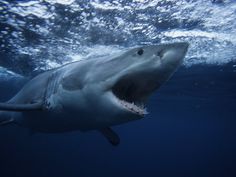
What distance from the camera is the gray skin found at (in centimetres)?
369

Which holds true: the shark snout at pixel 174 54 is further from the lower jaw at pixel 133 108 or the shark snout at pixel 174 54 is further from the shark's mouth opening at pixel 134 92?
the lower jaw at pixel 133 108

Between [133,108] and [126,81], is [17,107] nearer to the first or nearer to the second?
[126,81]

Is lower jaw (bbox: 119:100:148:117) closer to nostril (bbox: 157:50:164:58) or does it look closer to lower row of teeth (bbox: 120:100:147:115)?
lower row of teeth (bbox: 120:100:147:115)

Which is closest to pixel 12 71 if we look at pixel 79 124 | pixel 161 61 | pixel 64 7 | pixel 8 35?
pixel 8 35

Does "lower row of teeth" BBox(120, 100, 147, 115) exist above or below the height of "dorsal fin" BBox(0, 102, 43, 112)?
above

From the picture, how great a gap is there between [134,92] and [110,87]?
44 cm

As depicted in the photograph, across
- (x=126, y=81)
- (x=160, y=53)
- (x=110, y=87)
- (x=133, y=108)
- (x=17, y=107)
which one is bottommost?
(x=17, y=107)

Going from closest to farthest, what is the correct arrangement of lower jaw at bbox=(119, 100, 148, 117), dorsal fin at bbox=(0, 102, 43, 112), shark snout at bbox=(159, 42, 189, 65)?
shark snout at bbox=(159, 42, 189, 65)
lower jaw at bbox=(119, 100, 148, 117)
dorsal fin at bbox=(0, 102, 43, 112)

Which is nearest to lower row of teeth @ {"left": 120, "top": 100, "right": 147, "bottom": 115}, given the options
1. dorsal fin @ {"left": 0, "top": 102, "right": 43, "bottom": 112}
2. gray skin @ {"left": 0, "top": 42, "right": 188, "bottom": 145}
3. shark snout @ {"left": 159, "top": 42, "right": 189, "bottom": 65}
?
gray skin @ {"left": 0, "top": 42, "right": 188, "bottom": 145}

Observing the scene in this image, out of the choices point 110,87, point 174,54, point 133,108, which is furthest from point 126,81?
point 174,54

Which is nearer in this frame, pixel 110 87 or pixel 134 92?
pixel 110 87

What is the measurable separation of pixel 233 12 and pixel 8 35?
10.7m

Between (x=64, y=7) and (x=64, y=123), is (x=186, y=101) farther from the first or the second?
(x=64, y=123)

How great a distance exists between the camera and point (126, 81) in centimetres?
398
